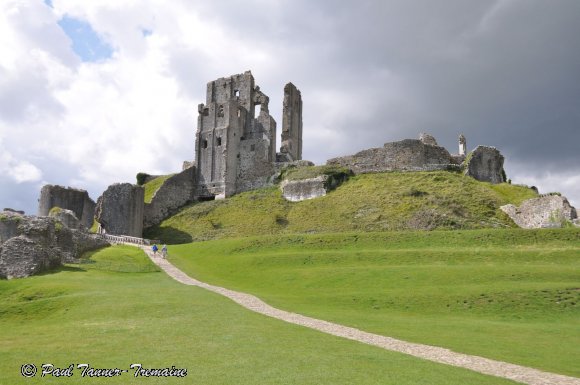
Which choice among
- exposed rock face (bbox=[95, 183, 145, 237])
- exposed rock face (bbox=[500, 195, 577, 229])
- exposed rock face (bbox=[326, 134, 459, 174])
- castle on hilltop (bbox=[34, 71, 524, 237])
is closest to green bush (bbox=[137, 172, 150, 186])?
castle on hilltop (bbox=[34, 71, 524, 237])

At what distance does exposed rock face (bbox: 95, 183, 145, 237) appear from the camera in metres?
52.9

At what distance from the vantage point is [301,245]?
38.1 metres

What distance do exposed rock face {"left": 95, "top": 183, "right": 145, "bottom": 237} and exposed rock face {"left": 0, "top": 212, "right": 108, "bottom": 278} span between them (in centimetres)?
1002

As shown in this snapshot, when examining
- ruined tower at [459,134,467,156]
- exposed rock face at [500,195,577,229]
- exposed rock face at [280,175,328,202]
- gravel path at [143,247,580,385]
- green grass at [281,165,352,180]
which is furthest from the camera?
ruined tower at [459,134,467,156]

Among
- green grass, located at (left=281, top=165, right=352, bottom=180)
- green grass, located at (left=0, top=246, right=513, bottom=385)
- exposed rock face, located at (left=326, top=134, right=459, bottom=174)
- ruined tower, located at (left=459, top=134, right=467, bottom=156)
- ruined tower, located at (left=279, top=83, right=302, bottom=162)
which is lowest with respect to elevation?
green grass, located at (left=0, top=246, right=513, bottom=385)

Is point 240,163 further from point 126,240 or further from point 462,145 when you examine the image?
point 462,145

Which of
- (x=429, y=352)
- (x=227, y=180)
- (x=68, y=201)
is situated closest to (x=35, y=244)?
(x=429, y=352)

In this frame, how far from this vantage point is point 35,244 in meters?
28.5

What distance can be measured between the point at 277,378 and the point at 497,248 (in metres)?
26.0

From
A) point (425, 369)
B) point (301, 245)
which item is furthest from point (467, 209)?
point (425, 369)

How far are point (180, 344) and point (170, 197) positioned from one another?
172 ft

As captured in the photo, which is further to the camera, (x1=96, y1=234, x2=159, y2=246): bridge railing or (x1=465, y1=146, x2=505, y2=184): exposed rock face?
(x1=465, y1=146, x2=505, y2=184): exposed rock face

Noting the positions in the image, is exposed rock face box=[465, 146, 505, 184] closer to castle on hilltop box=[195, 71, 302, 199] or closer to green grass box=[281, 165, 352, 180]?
green grass box=[281, 165, 352, 180]

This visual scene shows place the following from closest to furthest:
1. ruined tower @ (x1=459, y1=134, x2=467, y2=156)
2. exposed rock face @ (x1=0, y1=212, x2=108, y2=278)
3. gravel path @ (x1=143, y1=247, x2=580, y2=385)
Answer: gravel path @ (x1=143, y1=247, x2=580, y2=385) → exposed rock face @ (x1=0, y1=212, x2=108, y2=278) → ruined tower @ (x1=459, y1=134, x2=467, y2=156)
